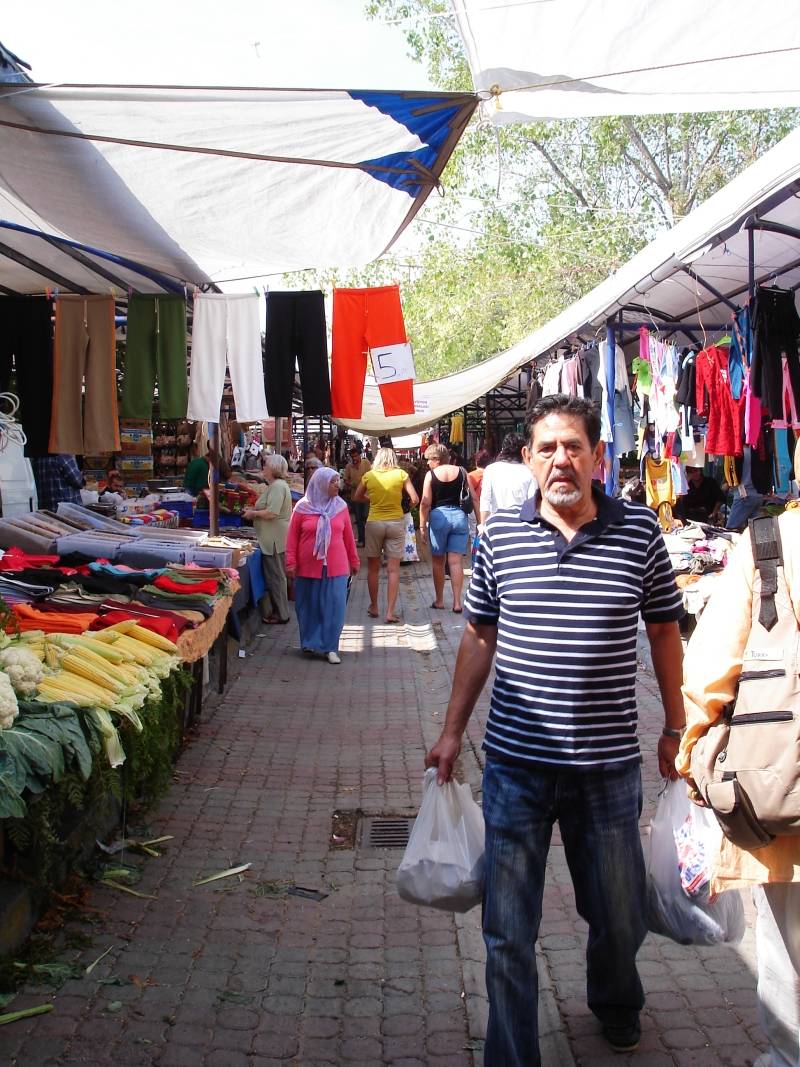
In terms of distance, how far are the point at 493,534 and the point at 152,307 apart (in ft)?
17.7

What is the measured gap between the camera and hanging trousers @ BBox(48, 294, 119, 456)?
713 cm

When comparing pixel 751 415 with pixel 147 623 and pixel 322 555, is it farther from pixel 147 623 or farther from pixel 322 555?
pixel 147 623

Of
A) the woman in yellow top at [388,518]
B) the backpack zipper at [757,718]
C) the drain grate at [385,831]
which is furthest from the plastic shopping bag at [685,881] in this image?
the woman in yellow top at [388,518]

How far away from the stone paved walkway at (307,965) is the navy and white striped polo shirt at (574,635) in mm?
1122

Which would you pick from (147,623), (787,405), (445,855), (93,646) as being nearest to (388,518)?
(787,405)

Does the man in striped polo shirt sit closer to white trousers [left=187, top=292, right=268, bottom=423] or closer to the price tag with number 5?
the price tag with number 5

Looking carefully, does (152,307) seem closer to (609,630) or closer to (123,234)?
(123,234)

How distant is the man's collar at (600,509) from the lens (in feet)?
9.35

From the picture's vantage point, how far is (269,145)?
15.1 ft

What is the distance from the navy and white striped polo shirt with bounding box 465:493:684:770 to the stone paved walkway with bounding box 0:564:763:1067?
1.12 m

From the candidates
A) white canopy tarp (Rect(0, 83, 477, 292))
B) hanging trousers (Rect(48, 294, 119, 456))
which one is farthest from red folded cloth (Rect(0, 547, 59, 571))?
white canopy tarp (Rect(0, 83, 477, 292))

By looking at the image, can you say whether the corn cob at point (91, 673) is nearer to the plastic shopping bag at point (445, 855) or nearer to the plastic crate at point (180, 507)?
the plastic shopping bag at point (445, 855)

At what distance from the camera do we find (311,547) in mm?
9398

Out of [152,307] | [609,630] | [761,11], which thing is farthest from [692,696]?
[152,307]
